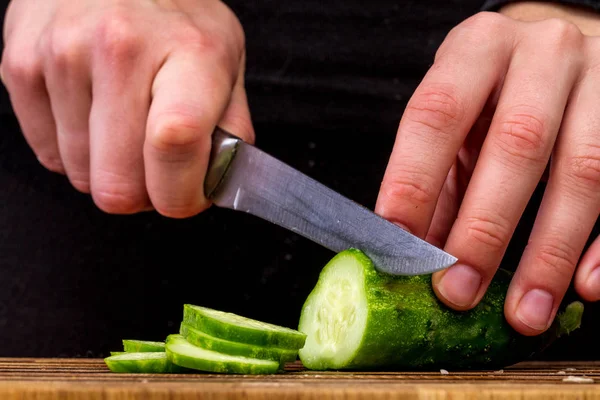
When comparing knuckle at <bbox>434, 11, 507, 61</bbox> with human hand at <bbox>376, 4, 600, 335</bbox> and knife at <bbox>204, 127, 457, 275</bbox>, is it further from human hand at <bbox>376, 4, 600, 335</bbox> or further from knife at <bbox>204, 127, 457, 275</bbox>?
knife at <bbox>204, 127, 457, 275</bbox>

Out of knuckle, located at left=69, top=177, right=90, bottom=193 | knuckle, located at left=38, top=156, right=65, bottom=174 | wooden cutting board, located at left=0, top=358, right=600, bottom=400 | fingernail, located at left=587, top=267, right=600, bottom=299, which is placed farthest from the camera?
knuckle, located at left=38, top=156, right=65, bottom=174

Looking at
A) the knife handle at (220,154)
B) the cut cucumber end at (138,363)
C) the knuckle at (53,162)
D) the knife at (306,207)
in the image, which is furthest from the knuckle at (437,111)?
the knuckle at (53,162)

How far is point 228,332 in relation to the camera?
146 cm

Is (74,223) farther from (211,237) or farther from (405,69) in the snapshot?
(405,69)

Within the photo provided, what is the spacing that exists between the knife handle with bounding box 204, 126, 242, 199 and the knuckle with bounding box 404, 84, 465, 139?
495 mm

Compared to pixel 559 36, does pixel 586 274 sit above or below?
below

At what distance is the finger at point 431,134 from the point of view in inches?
61.7

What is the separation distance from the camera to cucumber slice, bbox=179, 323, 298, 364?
1.46 metres

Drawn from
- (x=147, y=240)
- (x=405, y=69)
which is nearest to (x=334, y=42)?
(x=405, y=69)

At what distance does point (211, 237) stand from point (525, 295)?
1.32 meters

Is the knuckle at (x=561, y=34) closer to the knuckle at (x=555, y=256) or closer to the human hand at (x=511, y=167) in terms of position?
the human hand at (x=511, y=167)

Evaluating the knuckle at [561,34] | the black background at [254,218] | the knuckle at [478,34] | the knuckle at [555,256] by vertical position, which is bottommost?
the black background at [254,218]

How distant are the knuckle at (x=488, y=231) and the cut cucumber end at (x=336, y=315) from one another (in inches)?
9.2

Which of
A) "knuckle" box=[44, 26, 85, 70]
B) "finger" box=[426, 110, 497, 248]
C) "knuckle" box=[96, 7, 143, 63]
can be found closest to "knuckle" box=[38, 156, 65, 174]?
"knuckle" box=[44, 26, 85, 70]
